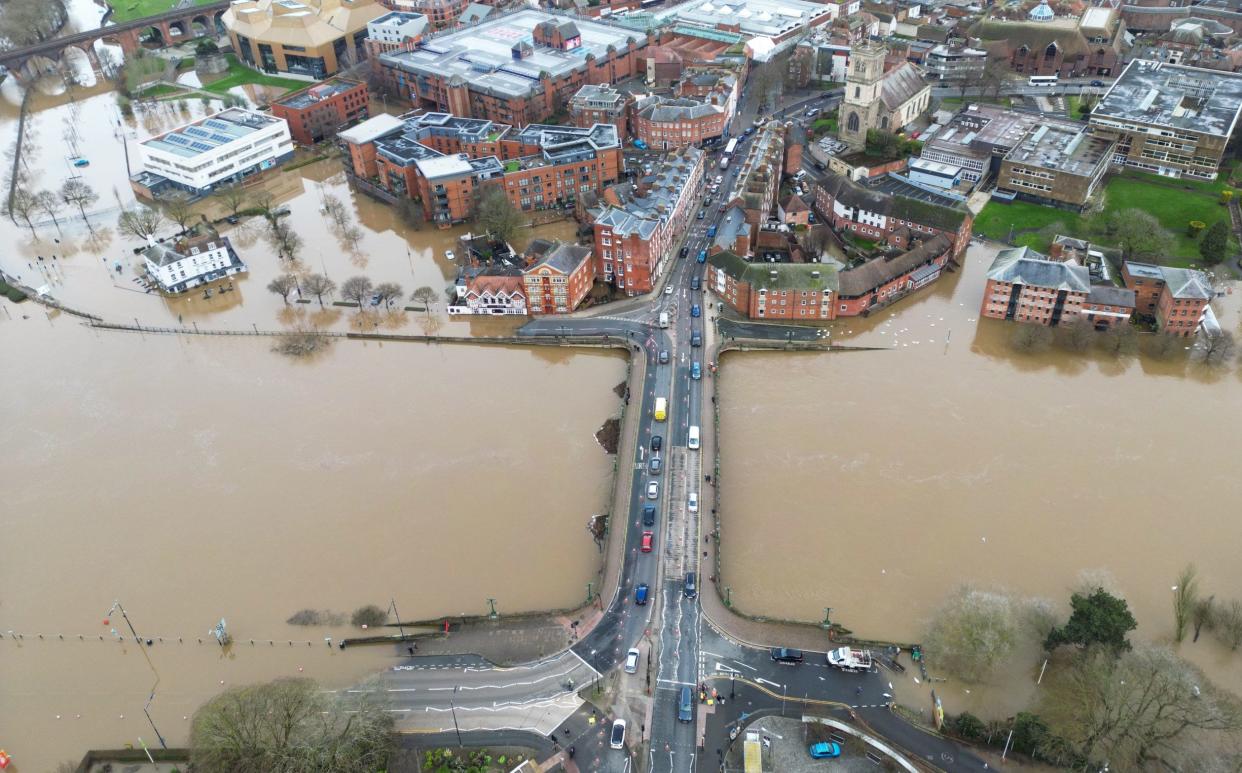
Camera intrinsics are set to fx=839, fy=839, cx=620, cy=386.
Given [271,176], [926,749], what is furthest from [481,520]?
[271,176]

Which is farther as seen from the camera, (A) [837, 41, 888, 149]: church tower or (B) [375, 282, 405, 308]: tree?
(A) [837, 41, 888, 149]: church tower

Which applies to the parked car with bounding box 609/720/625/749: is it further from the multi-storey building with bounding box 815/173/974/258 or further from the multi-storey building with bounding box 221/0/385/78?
the multi-storey building with bounding box 221/0/385/78

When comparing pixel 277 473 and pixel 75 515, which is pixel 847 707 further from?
pixel 75 515

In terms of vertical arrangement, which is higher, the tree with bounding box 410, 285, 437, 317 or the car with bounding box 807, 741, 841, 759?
the tree with bounding box 410, 285, 437, 317

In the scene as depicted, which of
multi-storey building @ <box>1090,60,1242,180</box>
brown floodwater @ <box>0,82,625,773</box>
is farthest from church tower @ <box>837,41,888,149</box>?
brown floodwater @ <box>0,82,625,773</box>

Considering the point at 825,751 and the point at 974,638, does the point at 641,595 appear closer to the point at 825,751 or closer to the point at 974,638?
the point at 825,751

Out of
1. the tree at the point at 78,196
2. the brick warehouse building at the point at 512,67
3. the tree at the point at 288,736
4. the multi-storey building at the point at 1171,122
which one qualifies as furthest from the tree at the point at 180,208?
the multi-storey building at the point at 1171,122

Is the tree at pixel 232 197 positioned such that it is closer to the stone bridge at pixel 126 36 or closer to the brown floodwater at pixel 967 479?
the brown floodwater at pixel 967 479

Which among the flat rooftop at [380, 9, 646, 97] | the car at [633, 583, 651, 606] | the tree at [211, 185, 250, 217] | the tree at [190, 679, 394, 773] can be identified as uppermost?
the flat rooftop at [380, 9, 646, 97]

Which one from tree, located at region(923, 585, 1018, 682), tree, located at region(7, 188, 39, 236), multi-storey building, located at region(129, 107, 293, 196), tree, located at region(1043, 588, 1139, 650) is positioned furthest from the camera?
multi-storey building, located at region(129, 107, 293, 196)
